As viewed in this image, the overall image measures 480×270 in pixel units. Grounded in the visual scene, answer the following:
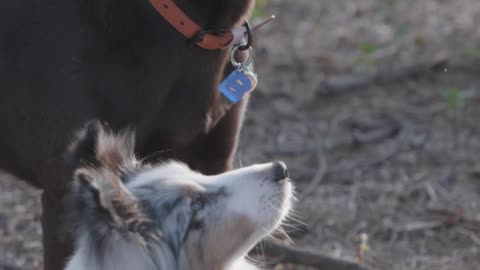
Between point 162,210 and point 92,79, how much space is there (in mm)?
899

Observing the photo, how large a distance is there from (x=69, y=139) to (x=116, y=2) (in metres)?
0.61

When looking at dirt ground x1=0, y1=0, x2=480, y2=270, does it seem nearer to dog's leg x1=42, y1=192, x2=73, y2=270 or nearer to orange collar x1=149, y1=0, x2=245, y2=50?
dog's leg x1=42, y1=192, x2=73, y2=270

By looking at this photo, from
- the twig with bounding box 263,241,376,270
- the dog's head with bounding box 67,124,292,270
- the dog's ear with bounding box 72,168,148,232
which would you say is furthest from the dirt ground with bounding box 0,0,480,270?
→ the dog's ear with bounding box 72,168,148,232

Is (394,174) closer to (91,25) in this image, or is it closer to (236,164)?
(236,164)

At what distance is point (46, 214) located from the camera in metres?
4.09

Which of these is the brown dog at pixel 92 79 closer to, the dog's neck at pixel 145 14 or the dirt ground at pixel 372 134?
the dog's neck at pixel 145 14

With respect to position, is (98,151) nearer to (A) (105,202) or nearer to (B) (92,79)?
(A) (105,202)

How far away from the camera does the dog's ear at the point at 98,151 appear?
3361 millimetres

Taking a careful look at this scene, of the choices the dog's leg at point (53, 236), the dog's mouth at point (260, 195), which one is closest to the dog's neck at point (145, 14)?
the dog's leg at point (53, 236)

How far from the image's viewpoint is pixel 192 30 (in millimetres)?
4098

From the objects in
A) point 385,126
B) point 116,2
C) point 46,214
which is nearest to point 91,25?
point 116,2

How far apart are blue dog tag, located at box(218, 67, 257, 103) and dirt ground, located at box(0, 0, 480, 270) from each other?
1283 mm

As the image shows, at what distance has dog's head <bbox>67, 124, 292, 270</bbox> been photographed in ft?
9.67

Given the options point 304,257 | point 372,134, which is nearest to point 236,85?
point 304,257
